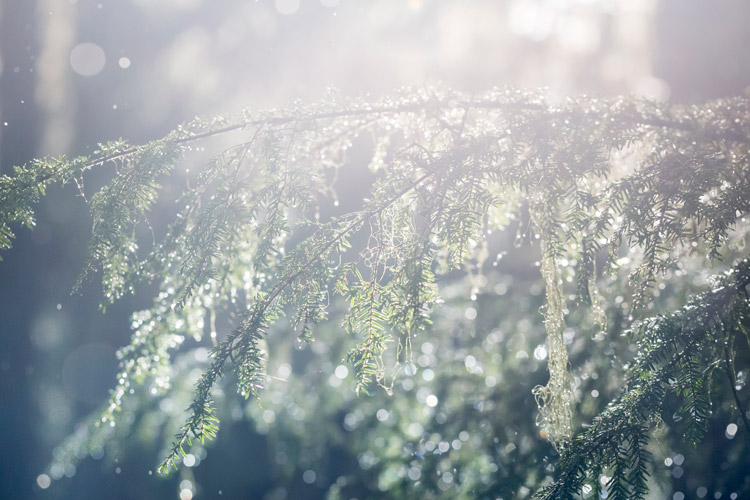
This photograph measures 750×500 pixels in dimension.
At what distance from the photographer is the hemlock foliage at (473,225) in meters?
1.49

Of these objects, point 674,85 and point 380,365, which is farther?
point 674,85

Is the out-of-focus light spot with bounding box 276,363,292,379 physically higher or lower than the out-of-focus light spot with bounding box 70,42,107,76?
lower

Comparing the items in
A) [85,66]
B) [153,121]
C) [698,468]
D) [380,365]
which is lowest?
[698,468]

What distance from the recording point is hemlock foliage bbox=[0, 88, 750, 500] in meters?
1.49

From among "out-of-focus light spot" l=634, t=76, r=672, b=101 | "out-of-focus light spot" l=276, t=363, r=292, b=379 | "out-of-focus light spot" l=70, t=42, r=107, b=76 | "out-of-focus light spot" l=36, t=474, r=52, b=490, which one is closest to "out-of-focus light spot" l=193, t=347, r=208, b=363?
"out-of-focus light spot" l=276, t=363, r=292, b=379

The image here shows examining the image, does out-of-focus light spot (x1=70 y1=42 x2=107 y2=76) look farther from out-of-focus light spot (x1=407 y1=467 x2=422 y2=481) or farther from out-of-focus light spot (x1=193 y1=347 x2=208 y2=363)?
out-of-focus light spot (x1=407 y1=467 x2=422 y2=481)

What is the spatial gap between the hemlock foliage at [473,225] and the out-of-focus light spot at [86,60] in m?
8.02

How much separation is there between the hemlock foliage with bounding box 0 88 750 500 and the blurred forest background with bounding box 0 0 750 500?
0.30m

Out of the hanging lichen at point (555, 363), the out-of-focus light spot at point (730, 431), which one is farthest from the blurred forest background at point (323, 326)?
the hanging lichen at point (555, 363)

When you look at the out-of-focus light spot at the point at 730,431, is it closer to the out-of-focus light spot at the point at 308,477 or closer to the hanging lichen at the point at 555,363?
the hanging lichen at the point at 555,363

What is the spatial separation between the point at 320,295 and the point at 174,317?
1049 millimetres

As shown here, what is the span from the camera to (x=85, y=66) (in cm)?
851

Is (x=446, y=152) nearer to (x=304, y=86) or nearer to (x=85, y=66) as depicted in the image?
(x=304, y=86)

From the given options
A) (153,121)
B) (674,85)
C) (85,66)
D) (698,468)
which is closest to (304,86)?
(153,121)
